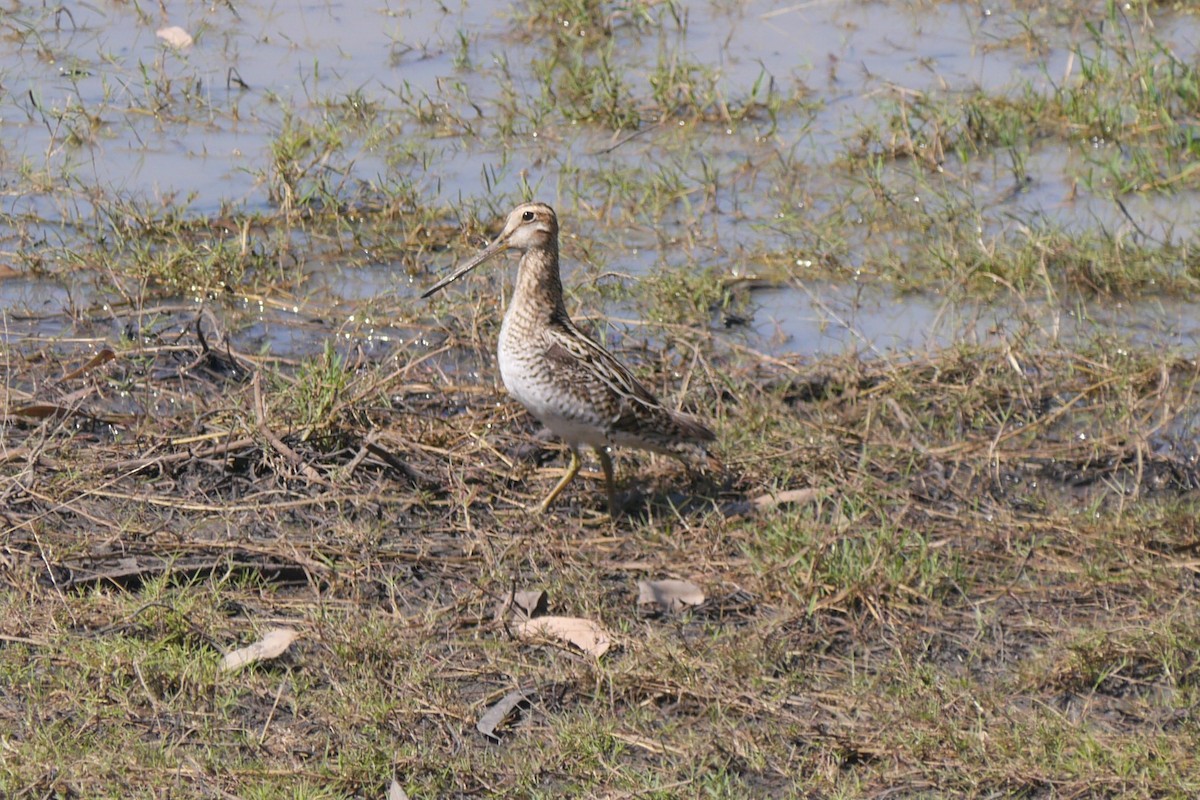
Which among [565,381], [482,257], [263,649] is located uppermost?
[482,257]

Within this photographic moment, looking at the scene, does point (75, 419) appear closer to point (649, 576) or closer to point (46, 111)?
point (649, 576)

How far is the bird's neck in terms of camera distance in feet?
18.4

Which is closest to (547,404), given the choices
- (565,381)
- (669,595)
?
(565,381)

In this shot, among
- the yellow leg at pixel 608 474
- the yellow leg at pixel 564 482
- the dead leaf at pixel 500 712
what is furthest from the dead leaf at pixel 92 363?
the dead leaf at pixel 500 712

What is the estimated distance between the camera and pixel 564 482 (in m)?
5.51

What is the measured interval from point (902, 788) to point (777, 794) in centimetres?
29

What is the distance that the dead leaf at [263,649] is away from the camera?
4.39 meters

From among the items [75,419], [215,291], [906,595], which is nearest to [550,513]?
[906,595]

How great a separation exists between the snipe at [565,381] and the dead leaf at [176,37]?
375 centimetres

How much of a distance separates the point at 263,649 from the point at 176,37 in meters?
5.19

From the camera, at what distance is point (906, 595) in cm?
497

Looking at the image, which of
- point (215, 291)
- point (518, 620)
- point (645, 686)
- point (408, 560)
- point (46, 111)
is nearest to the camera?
point (645, 686)

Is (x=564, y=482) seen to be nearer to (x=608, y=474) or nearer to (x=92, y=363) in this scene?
(x=608, y=474)

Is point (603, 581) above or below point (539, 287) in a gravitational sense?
below
